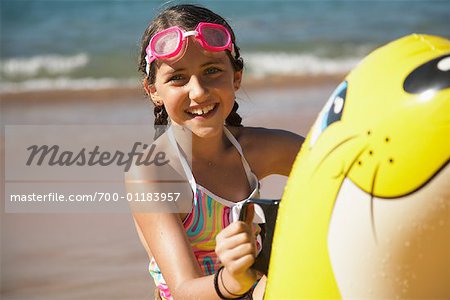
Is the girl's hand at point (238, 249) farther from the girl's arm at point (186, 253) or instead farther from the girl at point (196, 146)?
the girl at point (196, 146)

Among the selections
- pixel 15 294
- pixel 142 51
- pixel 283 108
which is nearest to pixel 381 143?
pixel 142 51

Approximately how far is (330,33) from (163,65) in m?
9.20

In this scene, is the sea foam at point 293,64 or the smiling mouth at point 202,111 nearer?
the smiling mouth at point 202,111

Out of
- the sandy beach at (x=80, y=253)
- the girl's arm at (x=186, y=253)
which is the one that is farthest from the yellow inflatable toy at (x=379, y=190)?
the sandy beach at (x=80, y=253)

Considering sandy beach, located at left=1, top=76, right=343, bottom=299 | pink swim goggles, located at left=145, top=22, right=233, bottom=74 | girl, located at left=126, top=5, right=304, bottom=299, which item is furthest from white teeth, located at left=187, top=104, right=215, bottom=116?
sandy beach, located at left=1, top=76, right=343, bottom=299

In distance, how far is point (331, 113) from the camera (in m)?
1.80

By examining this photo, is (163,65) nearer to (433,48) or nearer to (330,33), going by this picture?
(433,48)

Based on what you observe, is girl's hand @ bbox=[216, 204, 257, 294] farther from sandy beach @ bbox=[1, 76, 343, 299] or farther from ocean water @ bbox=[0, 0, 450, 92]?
ocean water @ bbox=[0, 0, 450, 92]

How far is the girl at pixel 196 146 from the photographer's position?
2.37 m

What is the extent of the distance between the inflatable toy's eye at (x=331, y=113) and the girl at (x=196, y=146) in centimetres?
54

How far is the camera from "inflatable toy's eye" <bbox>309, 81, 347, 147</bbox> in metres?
1.78

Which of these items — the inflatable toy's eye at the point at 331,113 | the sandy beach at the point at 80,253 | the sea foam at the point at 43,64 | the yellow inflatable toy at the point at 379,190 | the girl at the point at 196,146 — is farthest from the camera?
the sea foam at the point at 43,64

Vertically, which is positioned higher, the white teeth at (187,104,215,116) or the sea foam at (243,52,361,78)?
the white teeth at (187,104,215,116)

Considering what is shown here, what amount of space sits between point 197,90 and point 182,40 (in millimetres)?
152
